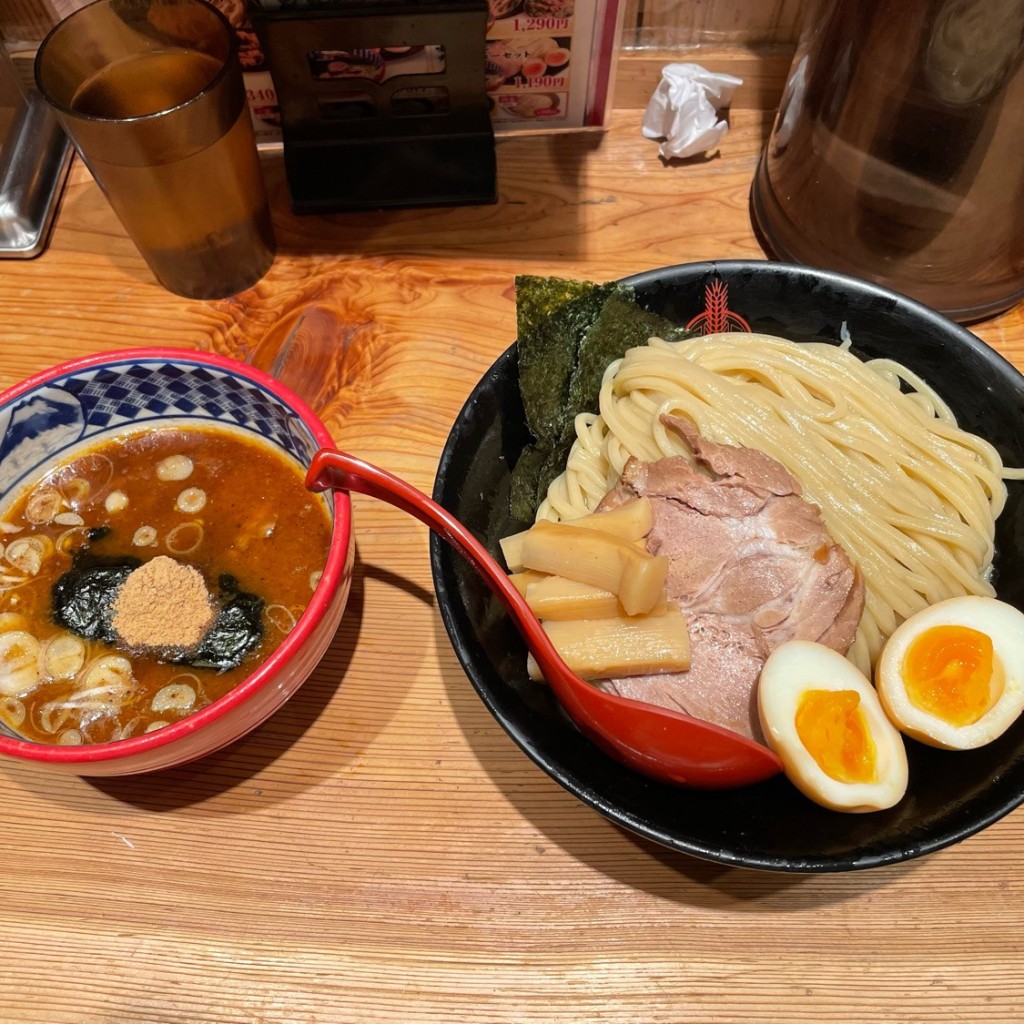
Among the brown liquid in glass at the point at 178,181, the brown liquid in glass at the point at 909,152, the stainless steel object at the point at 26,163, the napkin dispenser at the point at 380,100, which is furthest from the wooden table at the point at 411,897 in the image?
the stainless steel object at the point at 26,163

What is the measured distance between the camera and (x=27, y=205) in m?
2.06

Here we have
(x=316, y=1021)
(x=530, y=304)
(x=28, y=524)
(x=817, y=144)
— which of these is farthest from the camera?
(x=817, y=144)

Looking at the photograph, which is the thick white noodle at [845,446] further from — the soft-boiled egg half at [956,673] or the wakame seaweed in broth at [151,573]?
the wakame seaweed in broth at [151,573]

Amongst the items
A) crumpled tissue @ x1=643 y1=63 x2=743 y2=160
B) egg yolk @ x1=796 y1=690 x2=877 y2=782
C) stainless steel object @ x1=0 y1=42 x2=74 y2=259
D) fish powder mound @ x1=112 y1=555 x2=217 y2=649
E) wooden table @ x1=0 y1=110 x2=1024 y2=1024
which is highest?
crumpled tissue @ x1=643 y1=63 x2=743 y2=160

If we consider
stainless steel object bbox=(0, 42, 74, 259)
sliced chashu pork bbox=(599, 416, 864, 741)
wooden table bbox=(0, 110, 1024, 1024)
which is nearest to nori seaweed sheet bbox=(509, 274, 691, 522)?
sliced chashu pork bbox=(599, 416, 864, 741)

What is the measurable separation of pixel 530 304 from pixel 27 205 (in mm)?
1387

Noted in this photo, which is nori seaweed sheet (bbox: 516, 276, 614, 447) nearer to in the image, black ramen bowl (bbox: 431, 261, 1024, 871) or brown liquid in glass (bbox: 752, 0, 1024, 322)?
black ramen bowl (bbox: 431, 261, 1024, 871)

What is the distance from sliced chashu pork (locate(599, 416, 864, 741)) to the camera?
1309 millimetres

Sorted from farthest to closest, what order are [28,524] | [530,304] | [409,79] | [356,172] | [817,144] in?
[356,172]
[409,79]
[817,144]
[530,304]
[28,524]

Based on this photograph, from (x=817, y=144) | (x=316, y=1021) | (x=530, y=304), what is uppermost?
(x=817, y=144)

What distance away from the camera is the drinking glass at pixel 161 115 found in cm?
158

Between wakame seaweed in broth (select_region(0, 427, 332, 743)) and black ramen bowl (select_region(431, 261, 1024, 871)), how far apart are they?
0.30 m

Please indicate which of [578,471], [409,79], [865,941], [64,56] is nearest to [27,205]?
[64,56]

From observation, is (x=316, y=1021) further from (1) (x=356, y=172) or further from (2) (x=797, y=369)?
(1) (x=356, y=172)
